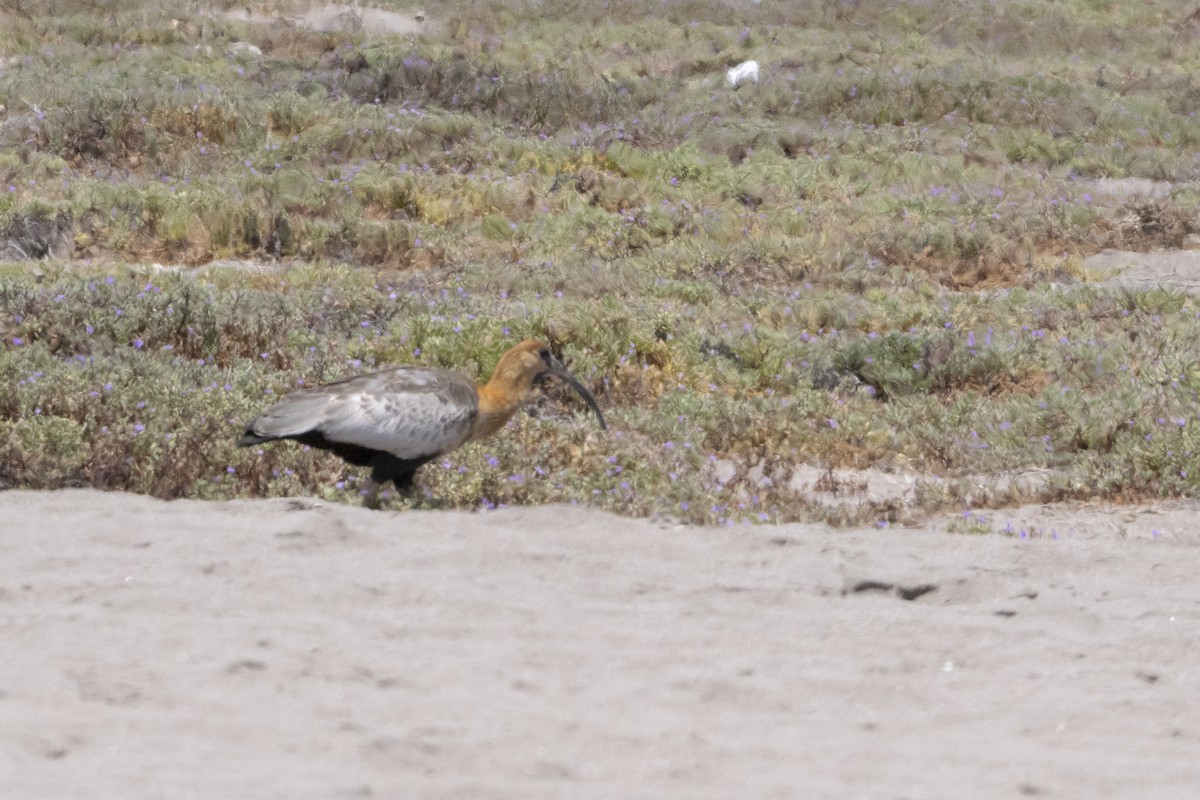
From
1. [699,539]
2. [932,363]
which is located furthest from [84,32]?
[699,539]

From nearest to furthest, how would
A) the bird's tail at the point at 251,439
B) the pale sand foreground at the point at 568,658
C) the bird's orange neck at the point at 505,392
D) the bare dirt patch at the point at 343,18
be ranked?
1. the pale sand foreground at the point at 568,658
2. the bird's tail at the point at 251,439
3. the bird's orange neck at the point at 505,392
4. the bare dirt patch at the point at 343,18

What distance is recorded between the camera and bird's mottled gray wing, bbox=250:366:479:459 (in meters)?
7.25

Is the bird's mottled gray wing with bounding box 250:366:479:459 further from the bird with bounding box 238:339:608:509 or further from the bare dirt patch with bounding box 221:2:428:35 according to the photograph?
the bare dirt patch with bounding box 221:2:428:35

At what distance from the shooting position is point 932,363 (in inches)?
466

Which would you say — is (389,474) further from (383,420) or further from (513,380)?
(513,380)

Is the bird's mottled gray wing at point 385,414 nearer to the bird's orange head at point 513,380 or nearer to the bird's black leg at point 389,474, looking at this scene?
the bird's black leg at point 389,474

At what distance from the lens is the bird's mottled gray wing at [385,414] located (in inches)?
286

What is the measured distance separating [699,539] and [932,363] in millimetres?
5538

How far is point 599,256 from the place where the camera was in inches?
619

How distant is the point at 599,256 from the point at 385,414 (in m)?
8.65

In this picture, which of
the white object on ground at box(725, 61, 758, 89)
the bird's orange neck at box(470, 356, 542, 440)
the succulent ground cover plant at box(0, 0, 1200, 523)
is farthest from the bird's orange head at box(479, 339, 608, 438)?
the white object on ground at box(725, 61, 758, 89)

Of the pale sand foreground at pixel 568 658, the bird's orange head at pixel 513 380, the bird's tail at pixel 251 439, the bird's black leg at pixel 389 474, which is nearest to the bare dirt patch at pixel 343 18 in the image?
the bird's orange head at pixel 513 380

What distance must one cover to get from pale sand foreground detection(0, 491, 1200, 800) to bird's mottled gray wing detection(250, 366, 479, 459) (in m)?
0.54

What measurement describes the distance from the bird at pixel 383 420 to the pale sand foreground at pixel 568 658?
537 mm
